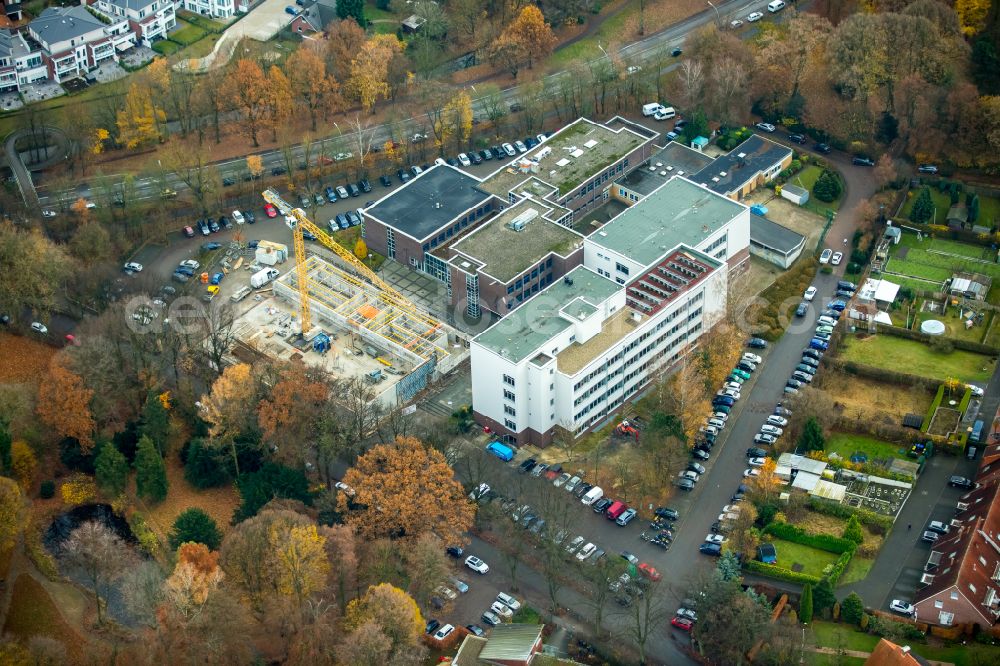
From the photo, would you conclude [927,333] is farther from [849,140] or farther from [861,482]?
[849,140]

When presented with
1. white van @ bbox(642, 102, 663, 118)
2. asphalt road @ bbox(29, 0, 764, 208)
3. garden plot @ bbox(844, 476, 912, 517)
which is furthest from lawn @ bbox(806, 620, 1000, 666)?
asphalt road @ bbox(29, 0, 764, 208)

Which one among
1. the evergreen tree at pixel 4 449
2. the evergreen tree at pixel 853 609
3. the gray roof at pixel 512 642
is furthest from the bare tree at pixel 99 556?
the evergreen tree at pixel 853 609

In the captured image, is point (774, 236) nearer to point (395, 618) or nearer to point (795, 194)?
point (795, 194)

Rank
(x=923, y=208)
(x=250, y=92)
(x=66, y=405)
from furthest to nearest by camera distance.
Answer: (x=250, y=92) → (x=923, y=208) → (x=66, y=405)

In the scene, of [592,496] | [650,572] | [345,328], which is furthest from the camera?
[345,328]

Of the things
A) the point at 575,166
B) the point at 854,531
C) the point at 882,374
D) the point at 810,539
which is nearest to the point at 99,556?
the point at 810,539

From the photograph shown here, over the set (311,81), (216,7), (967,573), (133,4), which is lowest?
(967,573)

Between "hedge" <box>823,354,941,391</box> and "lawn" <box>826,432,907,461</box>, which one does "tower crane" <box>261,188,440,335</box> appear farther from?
"lawn" <box>826,432,907,461</box>
